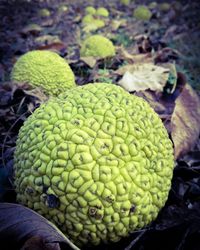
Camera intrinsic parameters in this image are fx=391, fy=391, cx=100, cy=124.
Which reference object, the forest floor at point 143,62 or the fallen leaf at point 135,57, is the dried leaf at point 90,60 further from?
the fallen leaf at point 135,57

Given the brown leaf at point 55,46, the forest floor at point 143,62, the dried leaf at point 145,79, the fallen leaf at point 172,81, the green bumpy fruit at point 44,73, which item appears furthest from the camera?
the brown leaf at point 55,46

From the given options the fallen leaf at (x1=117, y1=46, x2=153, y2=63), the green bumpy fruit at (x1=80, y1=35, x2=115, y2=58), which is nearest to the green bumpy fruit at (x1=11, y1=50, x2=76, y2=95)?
the green bumpy fruit at (x1=80, y1=35, x2=115, y2=58)

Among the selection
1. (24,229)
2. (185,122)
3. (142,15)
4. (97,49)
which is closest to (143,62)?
(97,49)

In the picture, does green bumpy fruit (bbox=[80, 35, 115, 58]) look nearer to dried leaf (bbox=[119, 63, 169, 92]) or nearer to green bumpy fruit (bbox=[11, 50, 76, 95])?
dried leaf (bbox=[119, 63, 169, 92])

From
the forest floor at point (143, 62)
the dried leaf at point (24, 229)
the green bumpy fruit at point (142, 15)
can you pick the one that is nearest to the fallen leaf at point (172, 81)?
the forest floor at point (143, 62)

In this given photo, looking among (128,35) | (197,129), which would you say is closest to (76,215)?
(197,129)

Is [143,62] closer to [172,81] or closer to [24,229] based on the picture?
[172,81]

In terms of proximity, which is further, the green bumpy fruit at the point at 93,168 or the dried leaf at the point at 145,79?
the dried leaf at the point at 145,79
